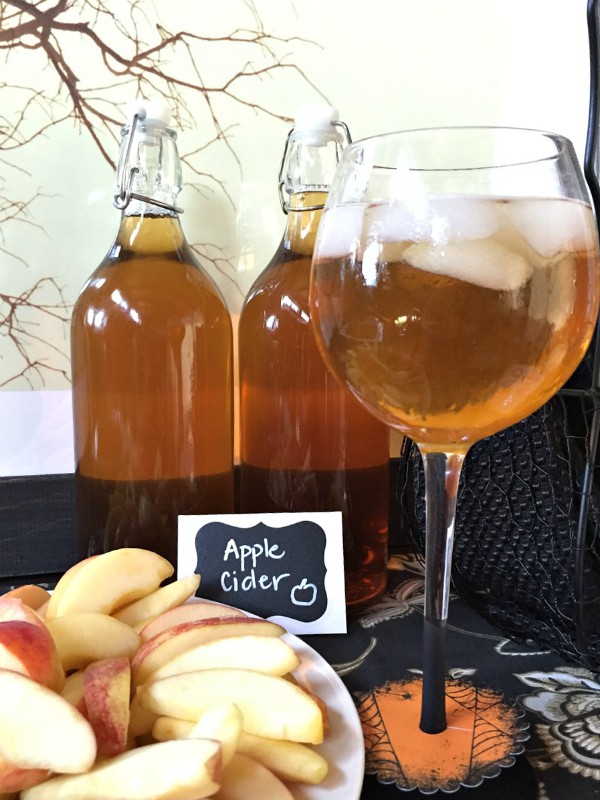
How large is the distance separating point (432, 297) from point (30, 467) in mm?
552

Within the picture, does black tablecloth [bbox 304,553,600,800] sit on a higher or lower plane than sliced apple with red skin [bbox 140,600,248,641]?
lower

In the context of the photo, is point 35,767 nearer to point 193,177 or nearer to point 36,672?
point 36,672

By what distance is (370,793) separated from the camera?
366 millimetres

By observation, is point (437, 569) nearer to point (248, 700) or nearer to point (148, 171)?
point (248, 700)

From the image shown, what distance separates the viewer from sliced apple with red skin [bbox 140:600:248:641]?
1.52 ft

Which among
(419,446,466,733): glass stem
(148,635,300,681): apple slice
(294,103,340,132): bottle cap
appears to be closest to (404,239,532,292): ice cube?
(419,446,466,733): glass stem

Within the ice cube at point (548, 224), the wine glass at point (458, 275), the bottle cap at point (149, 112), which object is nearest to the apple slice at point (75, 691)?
the wine glass at point (458, 275)

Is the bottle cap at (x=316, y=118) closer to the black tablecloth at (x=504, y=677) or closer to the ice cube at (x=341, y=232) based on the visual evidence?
the ice cube at (x=341, y=232)

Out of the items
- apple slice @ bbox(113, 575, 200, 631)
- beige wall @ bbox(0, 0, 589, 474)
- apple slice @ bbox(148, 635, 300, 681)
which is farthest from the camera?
beige wall @ bbox(0, 0, 589, 474)

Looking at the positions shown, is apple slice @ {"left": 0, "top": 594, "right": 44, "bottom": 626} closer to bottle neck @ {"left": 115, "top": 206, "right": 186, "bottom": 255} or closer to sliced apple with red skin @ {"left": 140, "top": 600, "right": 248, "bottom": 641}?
sliced apple with red skin @ {"left": 140, "top": 600, "right": 248, "bottom": 641}

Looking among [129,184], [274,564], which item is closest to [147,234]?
[129,184]

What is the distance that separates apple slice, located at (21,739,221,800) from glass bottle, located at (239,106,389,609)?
354 millimetres

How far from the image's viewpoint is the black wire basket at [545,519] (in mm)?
462

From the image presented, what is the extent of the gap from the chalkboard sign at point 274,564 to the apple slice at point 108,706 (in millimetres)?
214
